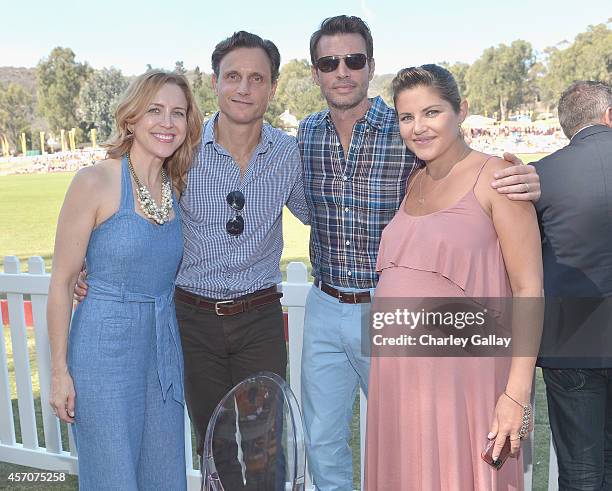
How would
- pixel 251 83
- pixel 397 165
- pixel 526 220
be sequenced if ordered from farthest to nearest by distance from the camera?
pixel 251 83, pixel 397 165, pixel 526 220

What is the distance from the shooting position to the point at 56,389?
2422 millimetres

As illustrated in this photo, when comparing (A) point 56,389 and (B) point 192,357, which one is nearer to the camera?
(A) point 56,389

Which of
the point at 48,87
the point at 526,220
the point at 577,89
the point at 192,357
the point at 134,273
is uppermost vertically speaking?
the point at 48,87

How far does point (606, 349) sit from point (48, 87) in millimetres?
94363

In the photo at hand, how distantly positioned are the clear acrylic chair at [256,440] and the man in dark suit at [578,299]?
4.47ft

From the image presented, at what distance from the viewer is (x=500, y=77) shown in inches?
3438

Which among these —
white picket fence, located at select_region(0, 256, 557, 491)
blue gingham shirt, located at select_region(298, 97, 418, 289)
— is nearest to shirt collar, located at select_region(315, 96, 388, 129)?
blue gingham shirt, located at select_region(298, 97, 418, 289)

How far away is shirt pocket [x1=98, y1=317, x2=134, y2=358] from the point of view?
2.40m

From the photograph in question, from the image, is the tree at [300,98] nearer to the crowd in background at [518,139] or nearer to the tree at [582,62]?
the crowd in background at [518,139]

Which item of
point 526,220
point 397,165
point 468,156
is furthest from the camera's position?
point 397,165

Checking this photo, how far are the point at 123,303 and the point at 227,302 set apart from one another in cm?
59

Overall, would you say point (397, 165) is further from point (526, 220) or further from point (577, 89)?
point (577, 89)

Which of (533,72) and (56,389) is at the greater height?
(533,72)

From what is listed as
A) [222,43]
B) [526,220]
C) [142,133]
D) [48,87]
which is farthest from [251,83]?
[48,87]
